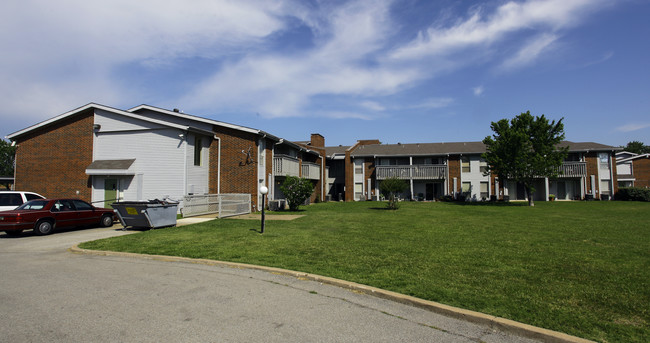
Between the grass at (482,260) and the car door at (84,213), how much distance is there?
12.5 feet

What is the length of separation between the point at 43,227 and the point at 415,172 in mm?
30675

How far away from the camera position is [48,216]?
12898 millimetres

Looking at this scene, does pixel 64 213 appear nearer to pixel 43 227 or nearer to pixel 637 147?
pixel 43 227

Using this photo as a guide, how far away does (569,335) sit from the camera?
396cm

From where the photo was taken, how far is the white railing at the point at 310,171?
A: 1172 inches

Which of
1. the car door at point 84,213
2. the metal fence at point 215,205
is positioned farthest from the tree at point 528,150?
the car door at point 84,213

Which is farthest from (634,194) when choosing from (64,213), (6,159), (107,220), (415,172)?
(6,159)

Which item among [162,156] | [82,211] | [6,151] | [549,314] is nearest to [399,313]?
[549,314]

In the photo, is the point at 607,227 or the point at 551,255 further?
the point at 607,227

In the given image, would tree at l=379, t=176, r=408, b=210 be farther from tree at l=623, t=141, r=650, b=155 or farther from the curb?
tree at l=623, t=141, r=650, b=155

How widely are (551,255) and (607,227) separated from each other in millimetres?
7263

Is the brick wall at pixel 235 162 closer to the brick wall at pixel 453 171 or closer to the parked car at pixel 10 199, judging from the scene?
the parked car at pixel 10 199

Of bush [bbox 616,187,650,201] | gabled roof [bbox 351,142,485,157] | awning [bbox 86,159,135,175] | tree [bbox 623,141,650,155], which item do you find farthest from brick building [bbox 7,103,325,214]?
tree [bbox 623,141,650,155]

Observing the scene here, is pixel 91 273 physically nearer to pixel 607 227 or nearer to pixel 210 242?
pixel 210 242
